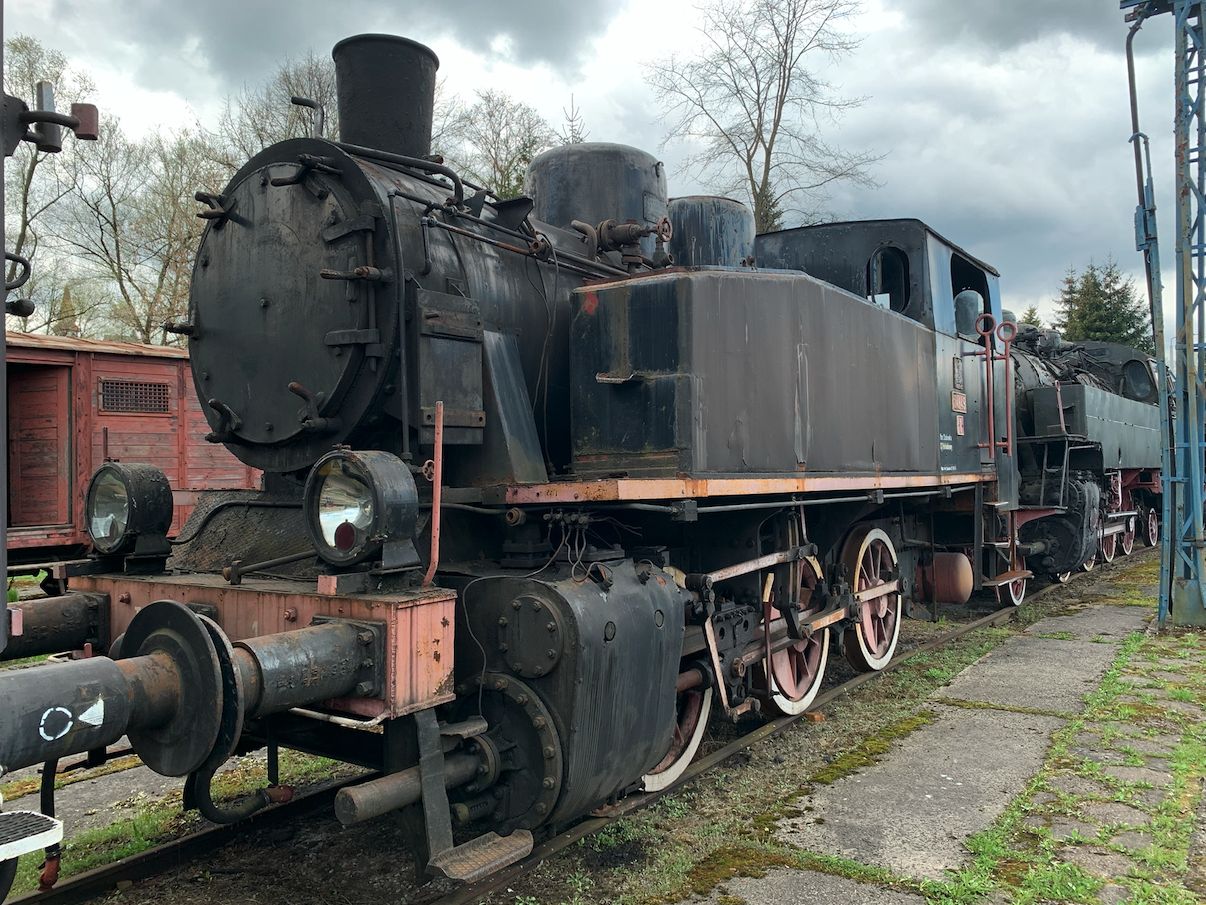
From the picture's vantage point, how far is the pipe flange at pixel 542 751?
10.3ft

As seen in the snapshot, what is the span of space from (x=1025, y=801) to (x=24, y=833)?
155 inches

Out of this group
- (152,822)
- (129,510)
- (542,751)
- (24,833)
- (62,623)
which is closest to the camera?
(24,833)

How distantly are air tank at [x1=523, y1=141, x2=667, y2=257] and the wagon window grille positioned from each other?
8.41m

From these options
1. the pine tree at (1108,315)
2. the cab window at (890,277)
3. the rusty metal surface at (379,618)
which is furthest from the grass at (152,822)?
the pine tree at (1108,315)

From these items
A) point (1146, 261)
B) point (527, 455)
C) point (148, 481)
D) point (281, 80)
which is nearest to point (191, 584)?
point (148, 481)

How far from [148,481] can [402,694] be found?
1.80 m

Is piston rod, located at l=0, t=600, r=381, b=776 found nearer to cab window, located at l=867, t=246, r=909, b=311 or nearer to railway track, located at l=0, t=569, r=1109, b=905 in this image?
railway track, located at l=0, t=569, r=1109, b=905

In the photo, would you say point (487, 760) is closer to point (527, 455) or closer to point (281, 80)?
point (527, 455)

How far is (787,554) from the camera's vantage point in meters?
5.00

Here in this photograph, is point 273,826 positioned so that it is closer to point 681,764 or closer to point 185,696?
point 185,696

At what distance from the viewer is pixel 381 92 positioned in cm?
424

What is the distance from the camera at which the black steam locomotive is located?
2854 millimetres

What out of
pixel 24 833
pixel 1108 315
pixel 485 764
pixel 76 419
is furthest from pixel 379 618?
pixel 1108 315

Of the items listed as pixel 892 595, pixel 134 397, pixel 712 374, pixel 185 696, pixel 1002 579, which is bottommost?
pixel 1002 579
